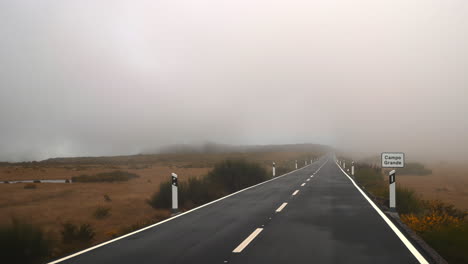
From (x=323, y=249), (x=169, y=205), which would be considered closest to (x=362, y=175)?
(x=169, y=205)

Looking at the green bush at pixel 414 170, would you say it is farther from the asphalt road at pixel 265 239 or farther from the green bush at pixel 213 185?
the asphalt road at pixel 265 239

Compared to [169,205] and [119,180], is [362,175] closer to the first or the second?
[169,205]

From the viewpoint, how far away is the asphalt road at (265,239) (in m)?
5.45

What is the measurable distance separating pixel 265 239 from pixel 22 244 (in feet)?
14.8

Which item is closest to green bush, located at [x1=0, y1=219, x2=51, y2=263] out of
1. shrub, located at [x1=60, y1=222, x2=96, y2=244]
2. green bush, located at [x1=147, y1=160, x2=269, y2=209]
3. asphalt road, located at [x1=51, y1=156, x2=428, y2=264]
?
asphalt road, located at [x1=51, y1=156, x2=428, y2=264]

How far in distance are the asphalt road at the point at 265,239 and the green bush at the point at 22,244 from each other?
1.07 metres

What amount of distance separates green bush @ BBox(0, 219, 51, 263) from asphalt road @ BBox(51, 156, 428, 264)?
107 cm

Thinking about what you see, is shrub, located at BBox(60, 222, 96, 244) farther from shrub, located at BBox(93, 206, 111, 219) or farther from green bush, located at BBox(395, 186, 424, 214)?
green bush, located at BBox(395, 186, 424, 214)

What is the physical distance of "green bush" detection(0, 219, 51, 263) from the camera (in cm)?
609

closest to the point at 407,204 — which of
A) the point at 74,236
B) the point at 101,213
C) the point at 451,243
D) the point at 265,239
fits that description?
the point at 451,243

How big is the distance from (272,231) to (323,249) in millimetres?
1677

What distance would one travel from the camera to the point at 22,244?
20.7 ft

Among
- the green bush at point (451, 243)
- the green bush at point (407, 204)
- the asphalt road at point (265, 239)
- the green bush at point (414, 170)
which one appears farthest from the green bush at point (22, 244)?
the green bush at point (414, 170)

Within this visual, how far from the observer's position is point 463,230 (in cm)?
652
